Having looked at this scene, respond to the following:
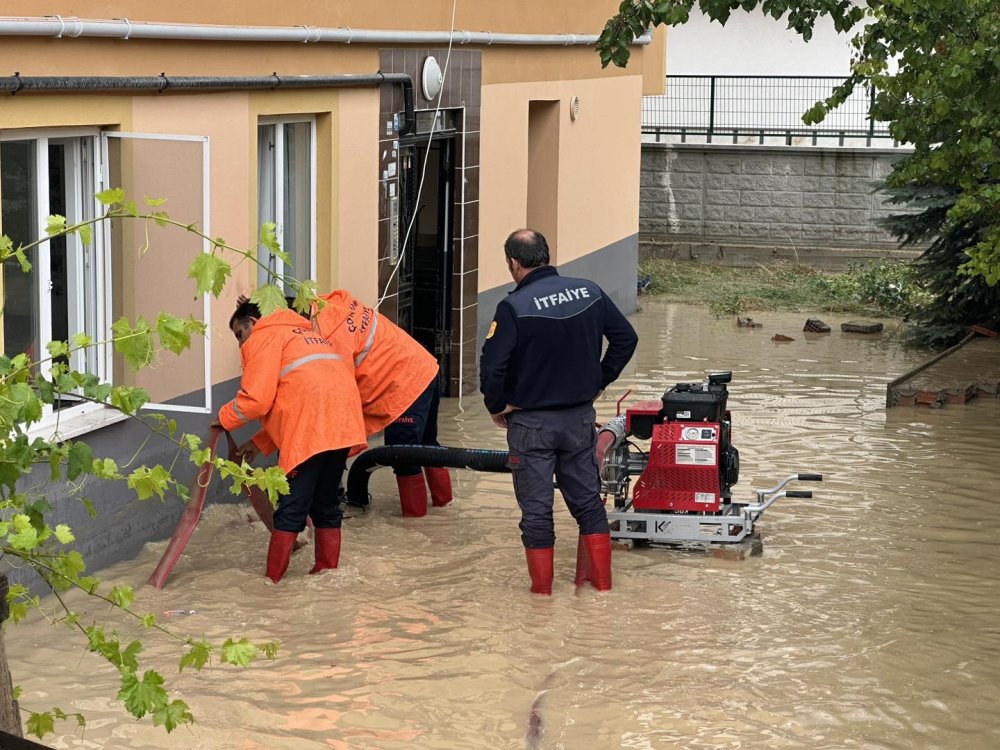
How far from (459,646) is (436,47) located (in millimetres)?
6315

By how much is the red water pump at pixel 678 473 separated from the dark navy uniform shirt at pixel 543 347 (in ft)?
2.71

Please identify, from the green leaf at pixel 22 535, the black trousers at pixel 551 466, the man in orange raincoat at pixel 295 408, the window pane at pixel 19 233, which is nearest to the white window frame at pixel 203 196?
the window pane at pixel 19 233

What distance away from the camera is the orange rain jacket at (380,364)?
334 inches

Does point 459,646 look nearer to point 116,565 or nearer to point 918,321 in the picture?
point 116,565

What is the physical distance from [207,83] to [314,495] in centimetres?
255

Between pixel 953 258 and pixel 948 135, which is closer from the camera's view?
pixel 948 135

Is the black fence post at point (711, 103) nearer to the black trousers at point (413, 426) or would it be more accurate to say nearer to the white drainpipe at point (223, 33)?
the white drainpipe at point (223, 33)

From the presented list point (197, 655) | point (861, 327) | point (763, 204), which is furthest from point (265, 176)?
point (763, 204)

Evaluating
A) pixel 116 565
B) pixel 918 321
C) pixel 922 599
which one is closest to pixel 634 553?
pixel 922 599

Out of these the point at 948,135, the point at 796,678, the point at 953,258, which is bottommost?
the point at 796,678

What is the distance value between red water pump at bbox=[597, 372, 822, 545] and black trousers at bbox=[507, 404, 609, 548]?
22.8 inches

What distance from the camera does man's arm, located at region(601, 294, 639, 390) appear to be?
768cm

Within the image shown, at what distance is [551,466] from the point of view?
297 inches

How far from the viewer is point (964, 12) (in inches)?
395
